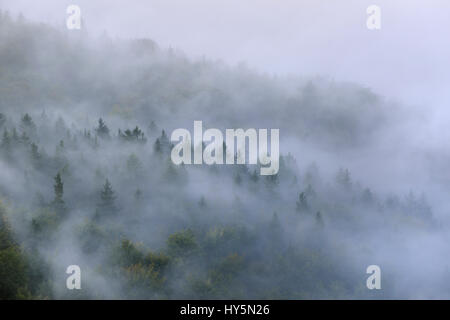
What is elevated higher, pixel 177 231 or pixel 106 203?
pixel 106 203

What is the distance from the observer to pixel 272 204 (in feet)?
331

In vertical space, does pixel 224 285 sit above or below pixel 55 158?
below

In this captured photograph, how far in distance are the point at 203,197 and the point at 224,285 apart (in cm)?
2638

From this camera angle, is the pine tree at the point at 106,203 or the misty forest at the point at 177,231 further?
the pine tree at the point at 106,203

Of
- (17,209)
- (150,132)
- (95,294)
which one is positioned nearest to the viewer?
(95,294)

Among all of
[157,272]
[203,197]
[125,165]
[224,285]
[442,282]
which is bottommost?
[442,282]

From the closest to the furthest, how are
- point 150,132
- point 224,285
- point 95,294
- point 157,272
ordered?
point 95,294, point 157,272, point 224,285, point 150,132

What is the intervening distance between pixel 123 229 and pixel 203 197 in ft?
74.9

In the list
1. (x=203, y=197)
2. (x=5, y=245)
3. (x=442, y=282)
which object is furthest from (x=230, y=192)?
(x=442, y=282)

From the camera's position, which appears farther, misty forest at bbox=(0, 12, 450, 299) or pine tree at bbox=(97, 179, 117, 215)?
pine tree at bbox=(97, 179, 117, 215)

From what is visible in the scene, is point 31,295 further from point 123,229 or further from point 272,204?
point 272,204

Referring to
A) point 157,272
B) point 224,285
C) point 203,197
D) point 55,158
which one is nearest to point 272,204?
point 203,197

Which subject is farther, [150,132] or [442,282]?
[150,132]

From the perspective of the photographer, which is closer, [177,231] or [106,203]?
[106,203]
